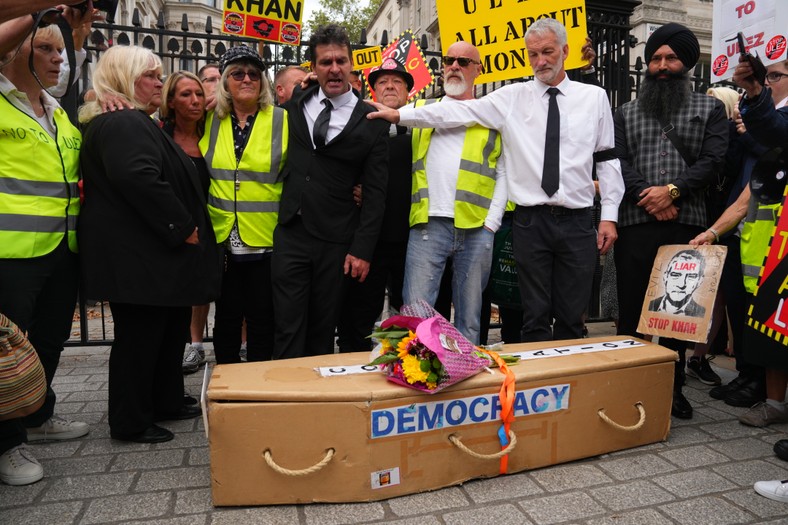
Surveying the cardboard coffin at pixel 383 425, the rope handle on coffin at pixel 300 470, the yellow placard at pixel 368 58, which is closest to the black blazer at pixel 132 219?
the cardboard coffin at pixel 383 425

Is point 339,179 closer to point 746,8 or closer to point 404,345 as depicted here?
point 404,345

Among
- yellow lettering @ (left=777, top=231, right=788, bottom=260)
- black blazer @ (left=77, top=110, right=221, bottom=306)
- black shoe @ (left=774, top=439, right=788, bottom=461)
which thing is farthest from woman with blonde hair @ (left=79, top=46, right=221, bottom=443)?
black shoe @ (left=774, top=439, right=788, bottom=461)

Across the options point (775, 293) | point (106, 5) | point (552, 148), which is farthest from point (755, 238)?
point (106, 5)

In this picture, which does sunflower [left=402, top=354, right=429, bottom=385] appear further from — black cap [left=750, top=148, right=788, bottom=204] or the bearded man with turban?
black cap [left=750, top=148, right=788, bottom=204]

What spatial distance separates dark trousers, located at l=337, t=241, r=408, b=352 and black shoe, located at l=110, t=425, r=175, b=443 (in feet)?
4.36

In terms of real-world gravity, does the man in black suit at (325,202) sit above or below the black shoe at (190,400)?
above

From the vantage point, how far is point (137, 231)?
118 inches

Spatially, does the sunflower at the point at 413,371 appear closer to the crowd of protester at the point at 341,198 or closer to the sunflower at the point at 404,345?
the sunflower at the point at 404,345

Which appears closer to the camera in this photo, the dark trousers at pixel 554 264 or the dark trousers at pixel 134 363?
the dark trousers at pixel 134 363

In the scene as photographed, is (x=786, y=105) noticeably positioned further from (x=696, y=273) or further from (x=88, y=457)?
(x=88, y=457)

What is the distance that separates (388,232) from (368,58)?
Answer: 3306 millimetres

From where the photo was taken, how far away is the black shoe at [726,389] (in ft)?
12.8

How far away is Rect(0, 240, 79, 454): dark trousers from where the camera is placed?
2.69 meters

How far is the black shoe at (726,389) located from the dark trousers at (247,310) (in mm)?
2918
